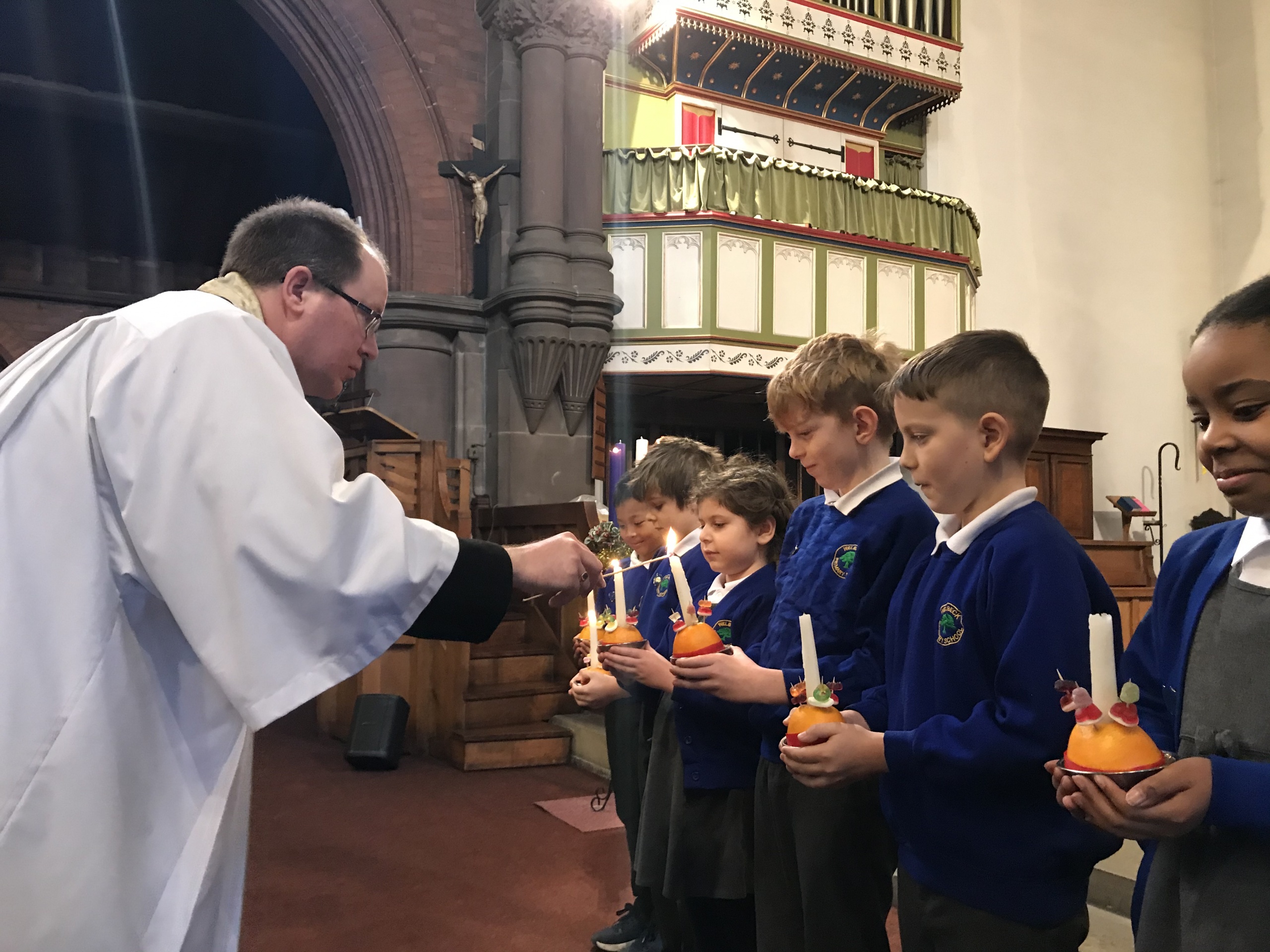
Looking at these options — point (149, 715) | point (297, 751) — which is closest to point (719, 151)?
point (297, 751)

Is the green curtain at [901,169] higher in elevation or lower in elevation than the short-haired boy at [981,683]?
higher

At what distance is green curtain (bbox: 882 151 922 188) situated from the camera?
491 inches

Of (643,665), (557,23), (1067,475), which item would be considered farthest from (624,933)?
(1067,475)

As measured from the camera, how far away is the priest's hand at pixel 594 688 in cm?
242

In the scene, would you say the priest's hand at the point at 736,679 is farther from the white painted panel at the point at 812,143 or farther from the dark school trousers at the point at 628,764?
the white painted panel at the point at 812,143

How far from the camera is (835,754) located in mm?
1510

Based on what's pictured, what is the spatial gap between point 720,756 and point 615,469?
647 centimetres

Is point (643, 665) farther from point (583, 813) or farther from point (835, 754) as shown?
point (583, 813)

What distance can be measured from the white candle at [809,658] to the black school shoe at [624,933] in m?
1.91

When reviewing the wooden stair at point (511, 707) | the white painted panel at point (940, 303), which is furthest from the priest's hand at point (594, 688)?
the white painted panel at point (940, 303)

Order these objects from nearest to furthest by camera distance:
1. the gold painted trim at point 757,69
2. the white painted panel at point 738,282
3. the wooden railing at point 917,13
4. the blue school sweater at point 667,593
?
1. the blue school sweater at point 667,593
2. the white painted panel at point 738,282
3. the gold painted trim at point 757,69
4. the wooden railing at point 917,13

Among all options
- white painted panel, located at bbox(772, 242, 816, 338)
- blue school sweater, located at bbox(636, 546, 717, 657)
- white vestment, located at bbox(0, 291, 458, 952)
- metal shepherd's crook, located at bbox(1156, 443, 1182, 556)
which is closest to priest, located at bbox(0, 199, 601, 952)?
white vestment, located at bbox(0, 291, 458, 952)

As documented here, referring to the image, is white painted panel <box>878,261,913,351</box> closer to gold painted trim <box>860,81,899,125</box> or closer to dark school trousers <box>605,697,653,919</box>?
gold painted trim <box>860,81,899,125</box>

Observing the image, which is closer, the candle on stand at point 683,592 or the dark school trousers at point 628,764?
the candle on stand at point 683,592
